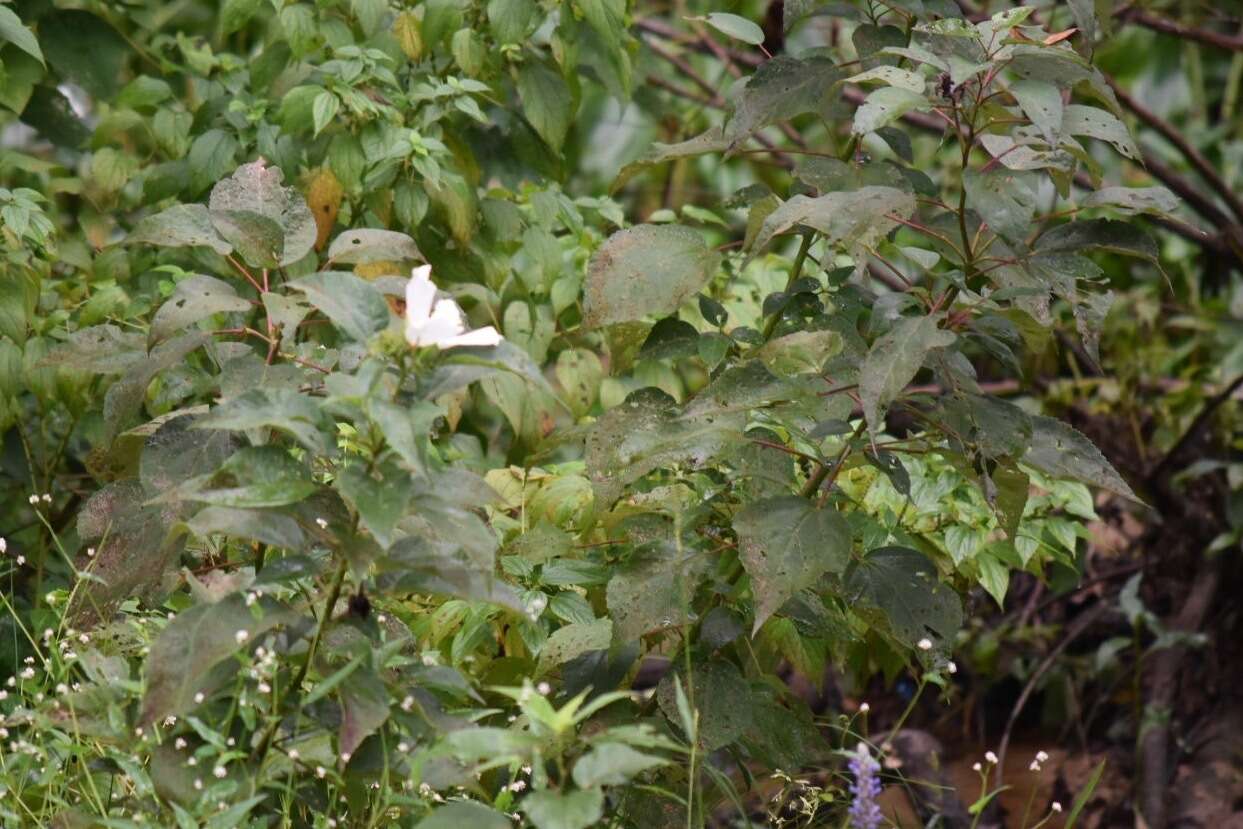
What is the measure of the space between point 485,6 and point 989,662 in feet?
5.94

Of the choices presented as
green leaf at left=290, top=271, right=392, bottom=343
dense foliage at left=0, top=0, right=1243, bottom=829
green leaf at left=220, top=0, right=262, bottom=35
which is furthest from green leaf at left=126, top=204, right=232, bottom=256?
green leaf at left=220, top=0, right=262, bottom=35

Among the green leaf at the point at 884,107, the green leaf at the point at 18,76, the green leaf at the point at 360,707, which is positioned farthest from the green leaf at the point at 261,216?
the green leaf at the point at 18,76

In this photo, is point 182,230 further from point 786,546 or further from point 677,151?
point 786,546

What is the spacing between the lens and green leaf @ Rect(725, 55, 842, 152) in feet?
6.25

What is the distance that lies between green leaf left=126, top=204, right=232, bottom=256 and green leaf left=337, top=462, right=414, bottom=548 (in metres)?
0.48

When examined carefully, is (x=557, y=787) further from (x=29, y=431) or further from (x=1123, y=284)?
(x=1123, y=284)

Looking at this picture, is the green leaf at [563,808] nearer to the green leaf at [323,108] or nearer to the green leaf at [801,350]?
the green leaf at [801,350]

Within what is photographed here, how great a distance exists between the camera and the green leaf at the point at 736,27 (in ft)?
6.41

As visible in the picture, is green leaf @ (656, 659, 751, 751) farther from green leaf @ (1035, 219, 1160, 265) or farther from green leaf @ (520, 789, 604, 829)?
green leaf @ (1035, 219, 1160, 265)

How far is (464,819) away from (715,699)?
0.47 m

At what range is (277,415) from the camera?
1443 mm

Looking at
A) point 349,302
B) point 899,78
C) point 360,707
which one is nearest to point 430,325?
point 349,302

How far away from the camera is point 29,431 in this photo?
286 centimetres

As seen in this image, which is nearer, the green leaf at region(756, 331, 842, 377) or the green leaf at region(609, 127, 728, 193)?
the green leaf at region(756, 331, 842, 377)
